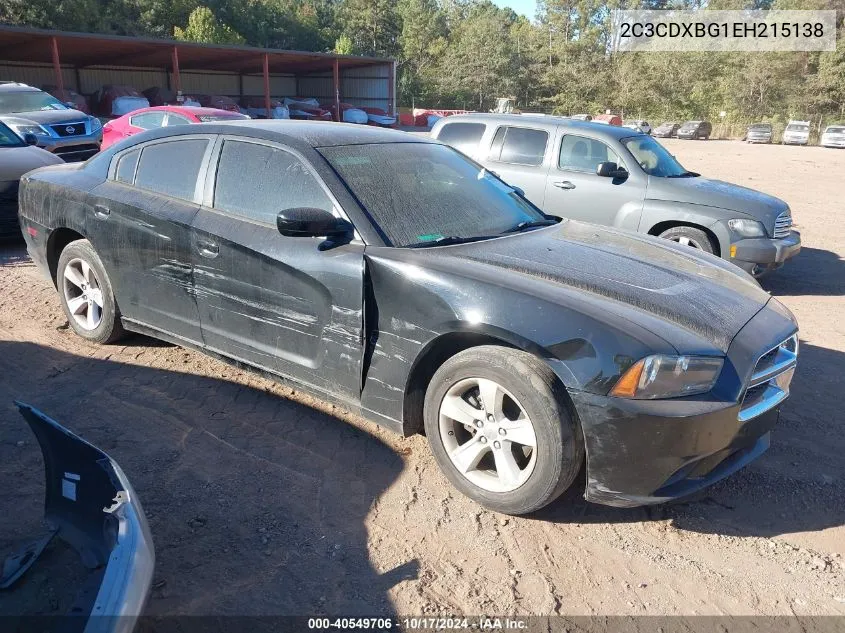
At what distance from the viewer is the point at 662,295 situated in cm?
312

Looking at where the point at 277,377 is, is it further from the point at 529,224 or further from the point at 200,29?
the point at 200,29

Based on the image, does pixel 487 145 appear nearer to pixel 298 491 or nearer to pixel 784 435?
pixel 784 435

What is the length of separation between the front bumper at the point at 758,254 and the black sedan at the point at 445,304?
3.33 m

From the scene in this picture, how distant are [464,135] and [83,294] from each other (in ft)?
16.9

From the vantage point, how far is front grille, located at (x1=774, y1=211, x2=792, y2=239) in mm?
7133

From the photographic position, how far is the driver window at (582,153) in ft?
25.3

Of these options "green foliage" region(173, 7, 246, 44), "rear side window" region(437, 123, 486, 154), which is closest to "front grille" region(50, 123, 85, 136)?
"rear side window" region(437, 123, 486, 154)

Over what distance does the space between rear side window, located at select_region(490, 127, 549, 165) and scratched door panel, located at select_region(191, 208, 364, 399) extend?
195 inches

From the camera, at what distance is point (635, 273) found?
338 centimetres

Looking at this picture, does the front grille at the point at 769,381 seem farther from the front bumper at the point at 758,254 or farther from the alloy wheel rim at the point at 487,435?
the front bumper at the point at 758,254

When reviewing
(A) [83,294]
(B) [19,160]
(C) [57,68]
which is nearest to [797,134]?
(C) [57,68]

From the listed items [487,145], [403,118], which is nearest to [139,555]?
[487,145]

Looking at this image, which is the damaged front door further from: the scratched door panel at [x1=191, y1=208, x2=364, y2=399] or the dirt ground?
the dirt ground

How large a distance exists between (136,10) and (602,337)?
6023 cm
